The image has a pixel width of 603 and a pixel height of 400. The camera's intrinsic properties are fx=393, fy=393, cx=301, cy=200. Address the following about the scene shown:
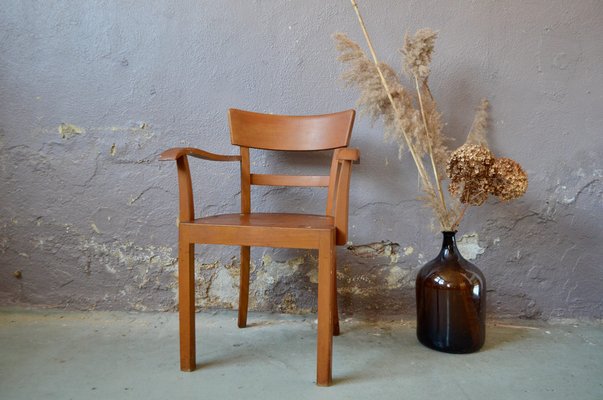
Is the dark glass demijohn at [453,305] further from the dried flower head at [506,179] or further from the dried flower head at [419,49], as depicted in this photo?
the dried flower head at [419,49]

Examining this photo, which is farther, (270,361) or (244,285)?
(244,285)

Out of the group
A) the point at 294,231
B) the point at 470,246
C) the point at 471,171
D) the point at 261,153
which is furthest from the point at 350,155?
the point at 470,246

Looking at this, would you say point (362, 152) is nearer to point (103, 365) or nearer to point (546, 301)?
point (546, 301)

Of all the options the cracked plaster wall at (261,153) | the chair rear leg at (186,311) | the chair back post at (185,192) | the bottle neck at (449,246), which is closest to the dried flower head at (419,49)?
the cracked plaster wall at (261,153)

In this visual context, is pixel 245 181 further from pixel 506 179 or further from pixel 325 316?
pixel 506 179

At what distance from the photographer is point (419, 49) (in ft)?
4.86

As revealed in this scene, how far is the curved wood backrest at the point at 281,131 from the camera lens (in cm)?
160

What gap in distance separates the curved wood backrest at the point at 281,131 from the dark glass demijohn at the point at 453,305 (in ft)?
2.05

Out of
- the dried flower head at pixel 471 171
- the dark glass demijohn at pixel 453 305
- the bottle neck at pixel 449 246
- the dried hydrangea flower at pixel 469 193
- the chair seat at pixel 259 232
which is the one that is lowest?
the dark glass demijohn at pixel 453 305

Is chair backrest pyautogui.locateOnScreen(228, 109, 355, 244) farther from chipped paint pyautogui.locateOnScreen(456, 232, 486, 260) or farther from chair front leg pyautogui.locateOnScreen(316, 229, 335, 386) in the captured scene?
chipped paint pyautogui.locateOnScreen(456, 232, 486, 260)

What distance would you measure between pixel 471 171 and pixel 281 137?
750mm

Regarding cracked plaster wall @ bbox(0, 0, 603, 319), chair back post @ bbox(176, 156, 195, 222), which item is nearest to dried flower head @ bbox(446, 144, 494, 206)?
cracked plaster wall @ bbox(0, 0, 603, 319)

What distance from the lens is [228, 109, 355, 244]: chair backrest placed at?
1590mm

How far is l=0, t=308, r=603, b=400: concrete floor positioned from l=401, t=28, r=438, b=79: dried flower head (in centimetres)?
108
